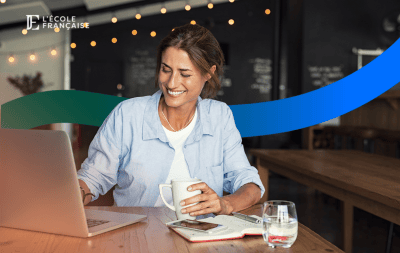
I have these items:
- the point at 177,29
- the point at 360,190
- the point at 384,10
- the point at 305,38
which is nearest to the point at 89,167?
the point at 177,29

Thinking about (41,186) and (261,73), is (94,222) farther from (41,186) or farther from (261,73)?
(261,73)

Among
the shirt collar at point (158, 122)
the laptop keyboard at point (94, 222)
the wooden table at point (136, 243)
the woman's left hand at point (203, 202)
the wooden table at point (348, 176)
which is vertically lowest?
the wooden table at point (348, 176)

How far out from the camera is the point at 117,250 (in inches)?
31.1

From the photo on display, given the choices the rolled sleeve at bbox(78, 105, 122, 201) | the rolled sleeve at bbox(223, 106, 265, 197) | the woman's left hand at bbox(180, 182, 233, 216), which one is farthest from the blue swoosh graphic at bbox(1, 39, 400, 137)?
the woman's left hand at bbox(180, 182, 233, 216)

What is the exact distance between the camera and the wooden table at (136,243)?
0.80 metres

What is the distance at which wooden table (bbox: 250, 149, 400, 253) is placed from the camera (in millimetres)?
1482

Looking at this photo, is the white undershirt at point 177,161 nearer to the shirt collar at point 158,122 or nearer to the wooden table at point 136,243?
the shirt collar at point 158,122

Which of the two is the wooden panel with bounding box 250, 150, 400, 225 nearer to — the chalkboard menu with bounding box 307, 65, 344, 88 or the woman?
the woman

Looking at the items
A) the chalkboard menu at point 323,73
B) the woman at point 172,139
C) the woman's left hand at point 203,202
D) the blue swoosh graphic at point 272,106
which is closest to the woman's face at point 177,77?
the woman at point 172,139

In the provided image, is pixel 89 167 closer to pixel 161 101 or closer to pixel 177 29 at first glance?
pixel 161 101

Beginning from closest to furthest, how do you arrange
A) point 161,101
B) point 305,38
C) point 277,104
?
1. point 161,101
2. point 277,104
3. point 305,38

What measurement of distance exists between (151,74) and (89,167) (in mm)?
5965

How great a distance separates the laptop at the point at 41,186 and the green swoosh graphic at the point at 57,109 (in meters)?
1.45

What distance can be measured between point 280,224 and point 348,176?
117 cm
